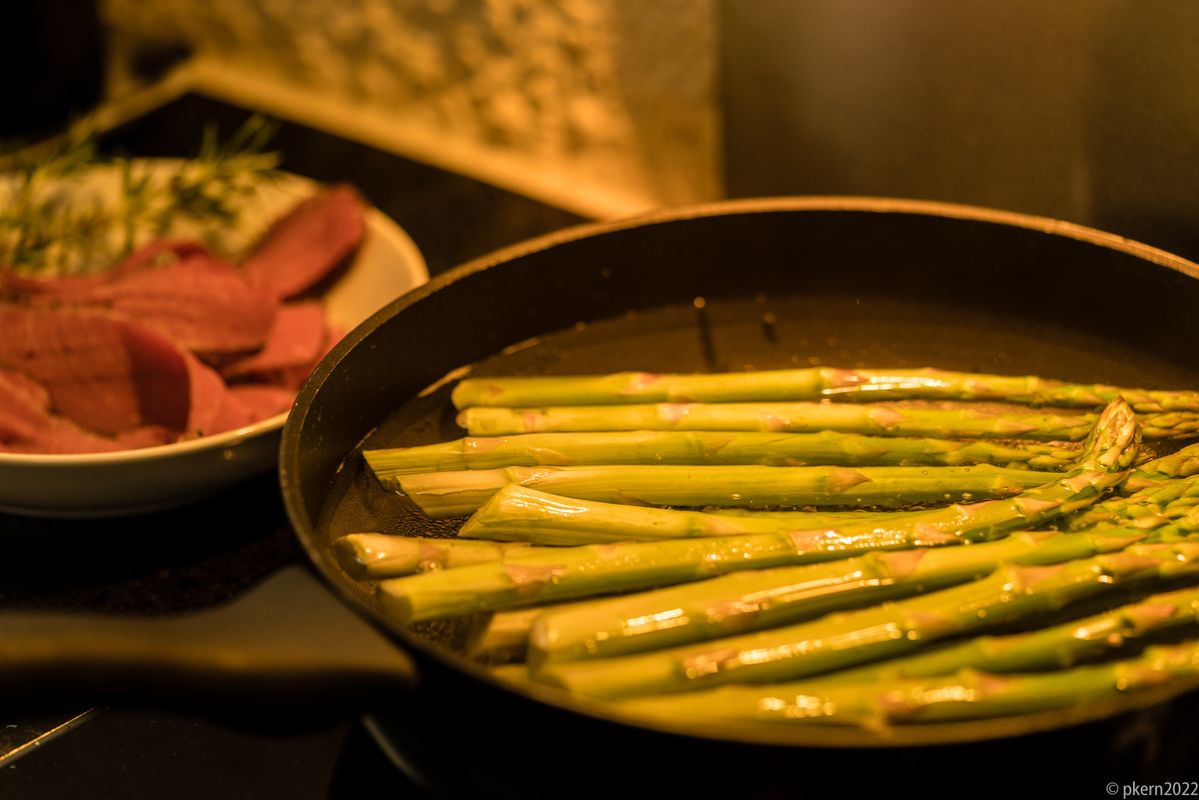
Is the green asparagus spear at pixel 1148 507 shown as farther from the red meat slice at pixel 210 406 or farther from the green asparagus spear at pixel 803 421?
the red meat slice at pixel 210 406

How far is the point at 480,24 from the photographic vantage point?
2.21m

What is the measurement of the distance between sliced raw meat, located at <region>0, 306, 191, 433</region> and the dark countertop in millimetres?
136

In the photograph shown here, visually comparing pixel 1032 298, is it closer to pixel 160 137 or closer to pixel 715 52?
pixel 715 52

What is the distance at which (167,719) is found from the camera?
1121 millimetres

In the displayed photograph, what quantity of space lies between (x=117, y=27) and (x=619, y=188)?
5.42 ft

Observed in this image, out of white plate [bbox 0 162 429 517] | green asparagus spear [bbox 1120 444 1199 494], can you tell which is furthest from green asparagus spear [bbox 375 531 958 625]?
white plate [bbox 0 162 429 517]

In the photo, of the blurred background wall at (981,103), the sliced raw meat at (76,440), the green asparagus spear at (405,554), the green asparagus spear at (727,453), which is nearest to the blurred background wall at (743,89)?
the blurred background wall at (981,103)

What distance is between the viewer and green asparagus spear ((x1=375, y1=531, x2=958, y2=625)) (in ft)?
3.00

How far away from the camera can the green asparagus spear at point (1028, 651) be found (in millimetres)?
840

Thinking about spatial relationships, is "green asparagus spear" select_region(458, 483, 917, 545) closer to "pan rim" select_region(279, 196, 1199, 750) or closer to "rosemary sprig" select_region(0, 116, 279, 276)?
"pan rim" select_region(279, 196, 1199, 750)

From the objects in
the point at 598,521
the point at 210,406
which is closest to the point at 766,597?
the point at 598,521

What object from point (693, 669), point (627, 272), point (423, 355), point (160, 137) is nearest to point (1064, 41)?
point (627, 272)

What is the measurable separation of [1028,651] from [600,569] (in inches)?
13.8

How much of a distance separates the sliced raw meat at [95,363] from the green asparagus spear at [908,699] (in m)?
0.83
